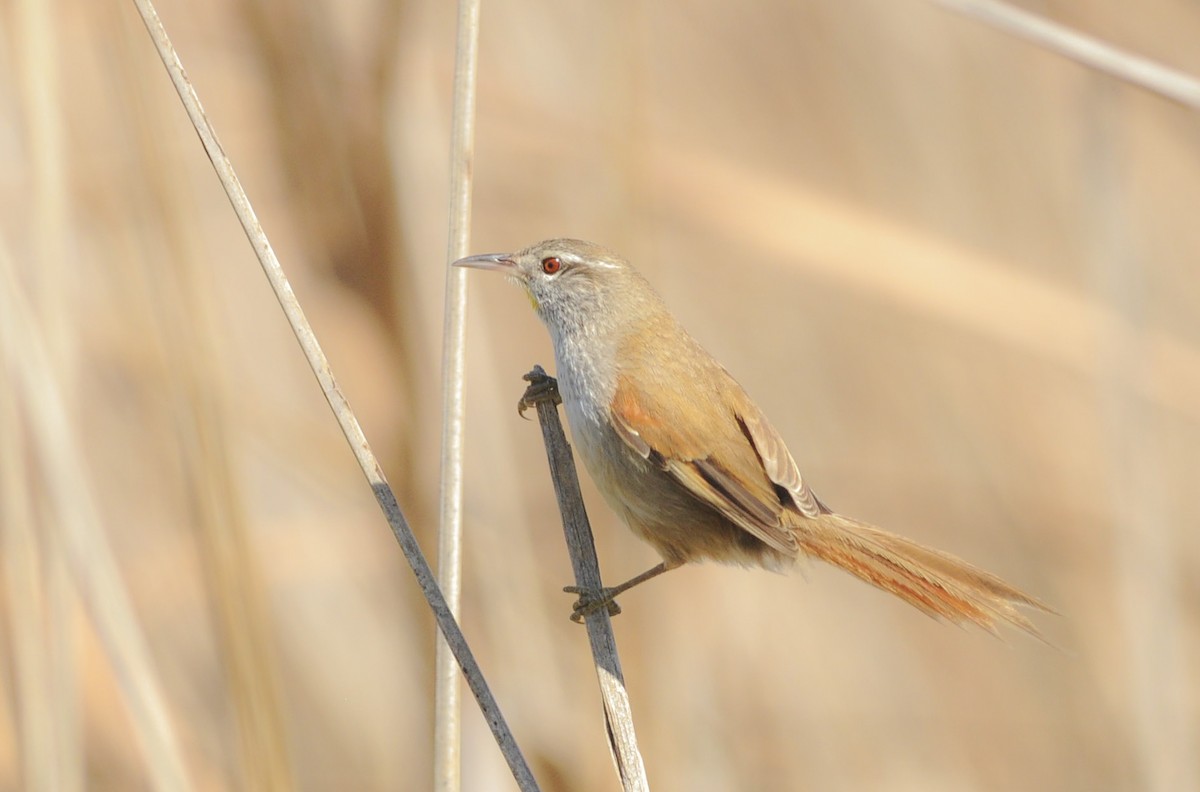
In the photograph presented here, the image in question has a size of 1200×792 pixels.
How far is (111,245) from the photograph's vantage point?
2277 mm

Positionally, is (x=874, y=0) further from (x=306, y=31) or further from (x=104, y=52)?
(x=104, y=52)

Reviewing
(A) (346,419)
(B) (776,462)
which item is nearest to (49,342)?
(A) (346,419)

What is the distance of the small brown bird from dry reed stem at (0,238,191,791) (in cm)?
75

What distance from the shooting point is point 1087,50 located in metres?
1.87

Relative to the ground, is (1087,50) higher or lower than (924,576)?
higher

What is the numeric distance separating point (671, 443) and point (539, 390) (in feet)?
1.07

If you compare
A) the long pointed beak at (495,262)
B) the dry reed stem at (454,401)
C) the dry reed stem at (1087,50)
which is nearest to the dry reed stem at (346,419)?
the dry reed stem at (454,401)

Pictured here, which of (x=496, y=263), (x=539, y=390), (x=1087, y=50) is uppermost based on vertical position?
(x=1087, y=50)

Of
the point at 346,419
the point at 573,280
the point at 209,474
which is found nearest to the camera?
the point at 346,419

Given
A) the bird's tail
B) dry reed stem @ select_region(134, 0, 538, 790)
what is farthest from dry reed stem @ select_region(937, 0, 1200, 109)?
dry reed stem @ select_region(134, 0, 538, 790)

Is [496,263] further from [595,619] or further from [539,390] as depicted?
[595,619]

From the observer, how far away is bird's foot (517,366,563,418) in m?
2.33

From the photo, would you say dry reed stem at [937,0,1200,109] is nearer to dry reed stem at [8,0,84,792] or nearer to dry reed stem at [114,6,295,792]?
dry reed stem at [114,6,295,792]

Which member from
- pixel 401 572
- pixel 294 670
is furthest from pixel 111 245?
pixel 294 670
